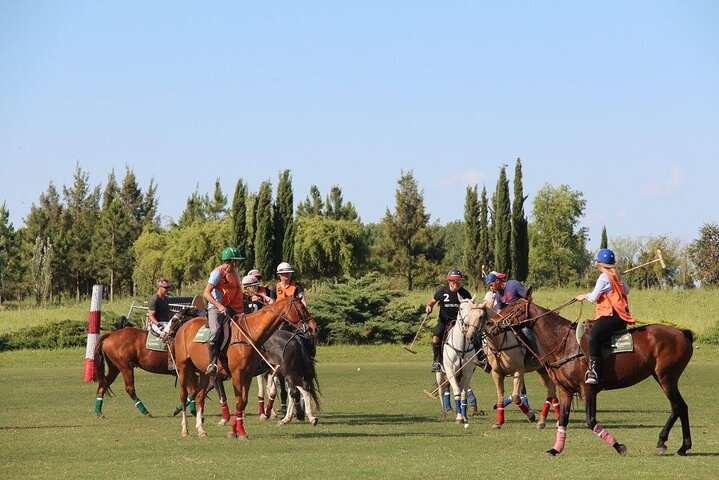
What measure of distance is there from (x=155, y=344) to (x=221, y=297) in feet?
14.9

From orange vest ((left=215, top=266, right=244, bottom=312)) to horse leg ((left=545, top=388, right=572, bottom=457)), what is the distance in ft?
18.4

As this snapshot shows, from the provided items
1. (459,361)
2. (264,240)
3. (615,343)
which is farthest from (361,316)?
(615,343)

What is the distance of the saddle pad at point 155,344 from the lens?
2094 cm

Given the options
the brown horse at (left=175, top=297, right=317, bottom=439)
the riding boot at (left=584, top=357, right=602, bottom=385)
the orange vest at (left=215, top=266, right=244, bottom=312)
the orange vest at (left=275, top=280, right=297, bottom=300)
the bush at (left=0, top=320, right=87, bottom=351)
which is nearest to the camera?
the riding boot at (left=584, top=357, right=602, bottom=385)

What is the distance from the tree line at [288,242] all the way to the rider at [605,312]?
4607cm

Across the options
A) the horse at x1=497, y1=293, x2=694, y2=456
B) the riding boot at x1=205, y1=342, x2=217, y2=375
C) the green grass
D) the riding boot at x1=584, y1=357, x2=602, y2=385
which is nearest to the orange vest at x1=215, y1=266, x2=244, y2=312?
the riding boot at x1=205, y1=342, x2=217, y2=375

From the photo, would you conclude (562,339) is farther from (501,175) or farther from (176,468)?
(501,175)

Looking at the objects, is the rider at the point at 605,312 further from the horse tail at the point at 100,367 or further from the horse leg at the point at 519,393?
the horse tail at the point at 100,367

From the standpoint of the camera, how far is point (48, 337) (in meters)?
48.2

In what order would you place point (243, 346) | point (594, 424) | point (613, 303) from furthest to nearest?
point (243, 346), point (613, 303), point (594, 424)

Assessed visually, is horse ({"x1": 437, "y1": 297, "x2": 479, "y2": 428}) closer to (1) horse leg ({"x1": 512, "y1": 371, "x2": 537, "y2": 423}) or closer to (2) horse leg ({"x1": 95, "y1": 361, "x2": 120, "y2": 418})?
(1) horse leg ({"x1": 512, "y1": 371, "x2": 537, "y2": 423})

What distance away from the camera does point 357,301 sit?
156 ft

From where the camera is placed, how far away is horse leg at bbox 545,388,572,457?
45.3 feet

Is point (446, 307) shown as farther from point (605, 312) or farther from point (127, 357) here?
point (127, 357)
